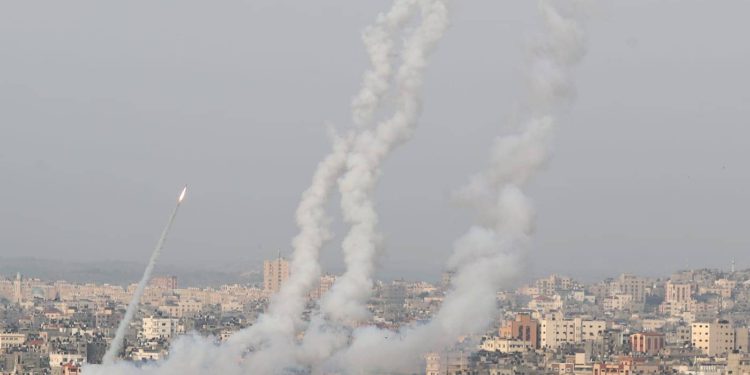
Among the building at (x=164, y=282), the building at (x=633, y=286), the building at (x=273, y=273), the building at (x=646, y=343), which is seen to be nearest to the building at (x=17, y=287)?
the building at (x=164, y=282)

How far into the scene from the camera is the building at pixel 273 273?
128250 mm

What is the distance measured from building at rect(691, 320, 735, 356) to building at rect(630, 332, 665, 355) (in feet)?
5.80

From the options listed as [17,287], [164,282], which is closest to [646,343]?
[164,282]

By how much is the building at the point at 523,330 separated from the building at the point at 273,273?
63.9 feet

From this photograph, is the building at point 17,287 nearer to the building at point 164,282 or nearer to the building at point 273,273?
the building at point 164,282

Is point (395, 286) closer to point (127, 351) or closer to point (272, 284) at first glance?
point (272, 284)

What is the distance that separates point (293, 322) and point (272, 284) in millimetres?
75893

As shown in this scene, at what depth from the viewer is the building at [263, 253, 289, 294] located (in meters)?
128

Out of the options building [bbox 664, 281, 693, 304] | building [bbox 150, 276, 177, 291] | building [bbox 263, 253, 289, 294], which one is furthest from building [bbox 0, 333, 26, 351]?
building [bbox 150, 276, 177, 291]

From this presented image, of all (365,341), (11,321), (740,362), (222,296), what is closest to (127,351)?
(740,362)

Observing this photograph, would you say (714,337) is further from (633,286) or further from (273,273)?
(633,286)

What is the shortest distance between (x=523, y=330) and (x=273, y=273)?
3173 centimetres

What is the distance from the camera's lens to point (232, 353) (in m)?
59.8

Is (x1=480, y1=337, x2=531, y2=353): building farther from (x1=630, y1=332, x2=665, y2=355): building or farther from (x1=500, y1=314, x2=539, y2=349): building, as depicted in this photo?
(x1=630, y1=332, x2=665, y2=355): building
